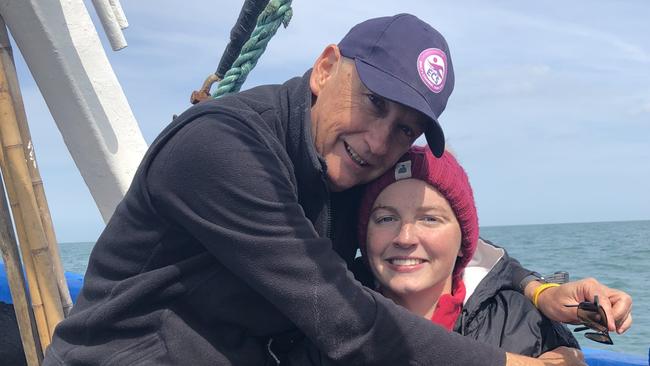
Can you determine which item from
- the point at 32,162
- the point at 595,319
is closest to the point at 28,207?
the point at 32,162

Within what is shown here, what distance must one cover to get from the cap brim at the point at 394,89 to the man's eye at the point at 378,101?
53mm

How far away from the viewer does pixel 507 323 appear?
2004 mm

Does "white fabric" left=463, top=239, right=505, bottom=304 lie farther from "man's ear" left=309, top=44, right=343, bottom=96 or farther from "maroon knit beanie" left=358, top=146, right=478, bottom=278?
"man's ear" left=309, top=44, right=343, bottom=96

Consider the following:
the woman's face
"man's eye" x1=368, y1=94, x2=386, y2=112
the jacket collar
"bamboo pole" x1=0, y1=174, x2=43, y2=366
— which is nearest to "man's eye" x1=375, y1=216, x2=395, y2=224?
the woman's face

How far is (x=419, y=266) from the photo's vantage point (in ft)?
7.06

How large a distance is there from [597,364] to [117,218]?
2360 mm

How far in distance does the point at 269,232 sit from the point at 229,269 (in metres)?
0.18

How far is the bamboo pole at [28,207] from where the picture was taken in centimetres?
279

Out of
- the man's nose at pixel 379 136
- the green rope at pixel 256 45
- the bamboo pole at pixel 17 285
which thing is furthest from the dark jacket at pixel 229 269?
the bamboo pole at pixel 17 285

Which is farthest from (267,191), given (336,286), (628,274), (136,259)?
(628,274)

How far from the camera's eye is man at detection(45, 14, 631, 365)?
1.63 m

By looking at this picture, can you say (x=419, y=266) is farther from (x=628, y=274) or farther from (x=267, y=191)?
(x=628, y=274)

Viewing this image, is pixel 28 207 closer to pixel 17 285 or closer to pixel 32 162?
pixel 32 162

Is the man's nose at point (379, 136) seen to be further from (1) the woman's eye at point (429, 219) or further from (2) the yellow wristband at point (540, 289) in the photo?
(2) the yellow wristband at point (540, 289)
